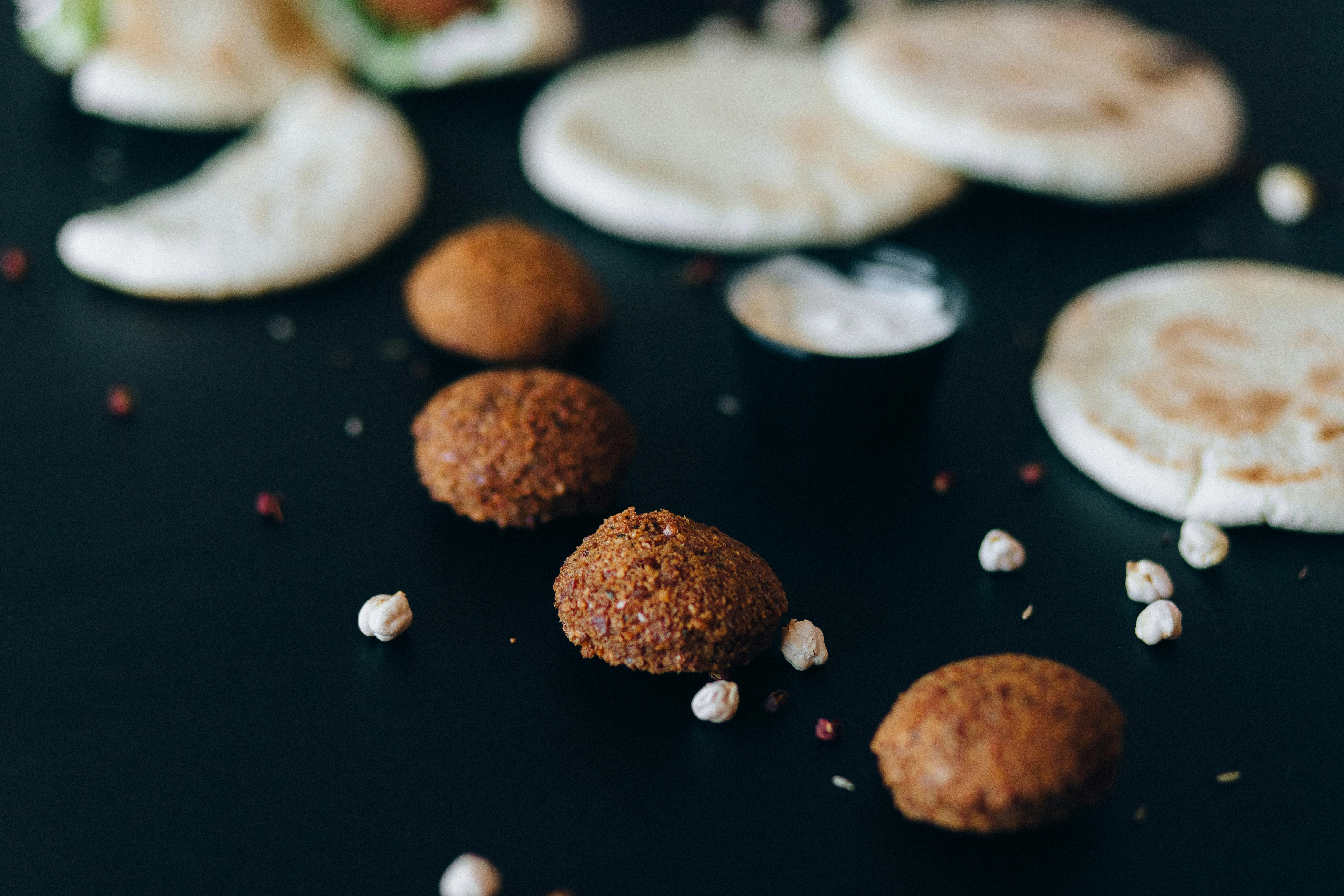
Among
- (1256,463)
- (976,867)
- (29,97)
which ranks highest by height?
(1256,463)

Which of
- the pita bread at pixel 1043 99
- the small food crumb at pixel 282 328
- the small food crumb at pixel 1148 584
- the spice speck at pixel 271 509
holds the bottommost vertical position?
the small food crumb at pixel 282 328

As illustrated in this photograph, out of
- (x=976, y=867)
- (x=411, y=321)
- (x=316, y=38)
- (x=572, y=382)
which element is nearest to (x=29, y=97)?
(x=316, y=38)

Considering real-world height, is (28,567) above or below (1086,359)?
below

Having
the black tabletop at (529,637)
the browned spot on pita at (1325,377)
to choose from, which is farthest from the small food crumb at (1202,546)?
the browned spot on pita at (1325,377)

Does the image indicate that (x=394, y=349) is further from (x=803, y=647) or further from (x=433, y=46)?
(x=433, y=46)

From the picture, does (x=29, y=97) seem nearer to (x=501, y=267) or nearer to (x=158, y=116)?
(x=158, y=116)

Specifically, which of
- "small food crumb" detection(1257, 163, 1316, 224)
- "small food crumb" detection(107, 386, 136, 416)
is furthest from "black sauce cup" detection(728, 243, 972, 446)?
"small food crumb" detection(1257, 163, 1316, 224)

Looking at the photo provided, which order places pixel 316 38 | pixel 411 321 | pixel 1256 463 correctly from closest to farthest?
pixel 1256 463 → pixel 411 321 → pixel 316 38

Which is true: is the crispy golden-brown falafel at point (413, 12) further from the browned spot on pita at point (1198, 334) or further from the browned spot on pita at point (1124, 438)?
the browned spot on pita at point (1124, 438)
